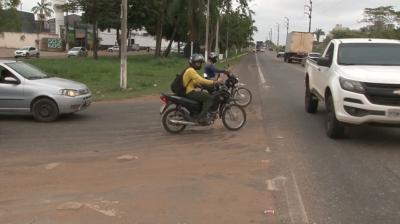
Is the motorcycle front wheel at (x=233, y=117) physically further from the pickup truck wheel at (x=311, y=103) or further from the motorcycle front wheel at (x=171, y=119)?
the pickup truck wheel at (x=311, y=103)

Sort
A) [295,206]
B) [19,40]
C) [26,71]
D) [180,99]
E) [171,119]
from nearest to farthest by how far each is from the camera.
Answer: [295,206] < [180,99] < [171,119] < [26,71] < [19,40]

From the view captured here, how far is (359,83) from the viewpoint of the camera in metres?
9.91

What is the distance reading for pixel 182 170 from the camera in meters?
8.10

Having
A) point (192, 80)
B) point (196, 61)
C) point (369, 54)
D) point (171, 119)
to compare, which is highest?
point (369, 54)

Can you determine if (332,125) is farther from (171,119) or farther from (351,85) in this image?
(171,119)

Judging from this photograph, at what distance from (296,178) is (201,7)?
1649 inches

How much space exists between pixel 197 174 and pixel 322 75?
5.27 meters

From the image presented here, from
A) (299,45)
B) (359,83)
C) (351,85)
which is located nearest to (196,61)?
(351,85)

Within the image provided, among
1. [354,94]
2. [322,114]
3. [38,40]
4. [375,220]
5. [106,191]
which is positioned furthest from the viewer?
[38,40]

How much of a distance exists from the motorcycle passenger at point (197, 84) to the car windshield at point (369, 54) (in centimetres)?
263

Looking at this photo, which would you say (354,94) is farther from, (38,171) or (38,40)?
(38,40)

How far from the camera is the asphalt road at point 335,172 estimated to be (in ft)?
20.1

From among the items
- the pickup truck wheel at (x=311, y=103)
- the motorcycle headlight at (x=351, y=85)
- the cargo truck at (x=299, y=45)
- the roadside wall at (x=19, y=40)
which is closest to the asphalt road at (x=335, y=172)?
the motorcycle headlight at (x=351, y=85)

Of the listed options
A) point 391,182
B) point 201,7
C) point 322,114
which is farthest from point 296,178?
point 201,7
